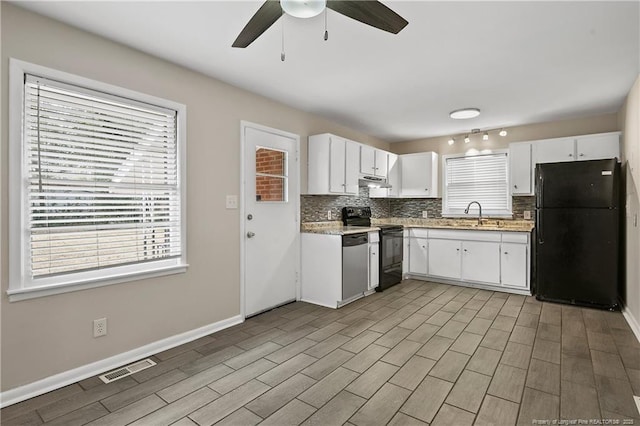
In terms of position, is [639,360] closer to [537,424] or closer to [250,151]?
[537,424]

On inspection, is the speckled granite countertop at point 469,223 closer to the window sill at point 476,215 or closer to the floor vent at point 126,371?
the window sill at point 476,215

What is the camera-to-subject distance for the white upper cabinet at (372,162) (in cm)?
482

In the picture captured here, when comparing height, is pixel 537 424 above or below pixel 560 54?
below

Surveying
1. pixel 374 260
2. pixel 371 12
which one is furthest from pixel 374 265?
pixel 371 12

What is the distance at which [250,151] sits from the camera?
140 inches

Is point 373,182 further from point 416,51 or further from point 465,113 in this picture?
point 416,51

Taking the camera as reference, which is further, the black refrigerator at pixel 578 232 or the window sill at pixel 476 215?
the window sill at pixel 476 215

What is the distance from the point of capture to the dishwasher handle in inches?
155

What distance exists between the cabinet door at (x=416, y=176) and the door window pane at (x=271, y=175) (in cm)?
261

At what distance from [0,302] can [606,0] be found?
13.2 ft

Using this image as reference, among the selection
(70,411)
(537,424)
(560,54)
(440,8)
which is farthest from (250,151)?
(537,424)

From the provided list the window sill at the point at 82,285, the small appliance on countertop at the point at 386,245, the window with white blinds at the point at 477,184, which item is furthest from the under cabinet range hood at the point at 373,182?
the window sill at the point at 82,285

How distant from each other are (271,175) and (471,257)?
3.10 meters

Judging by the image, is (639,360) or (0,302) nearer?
(0,302)
